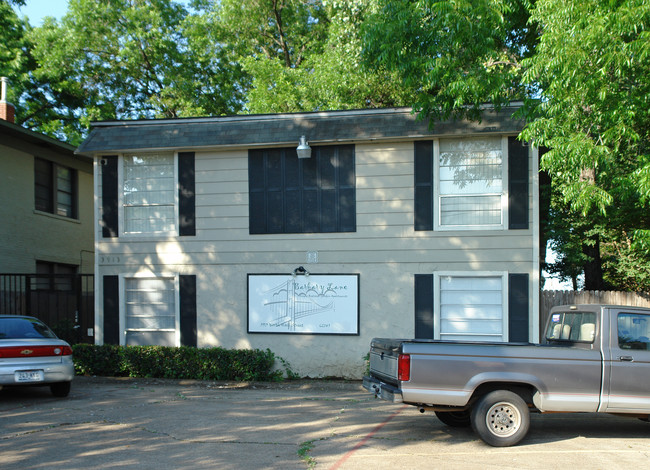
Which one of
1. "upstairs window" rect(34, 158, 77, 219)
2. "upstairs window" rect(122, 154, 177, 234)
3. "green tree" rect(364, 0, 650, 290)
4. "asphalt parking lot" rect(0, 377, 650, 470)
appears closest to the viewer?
"asphalt parking lot" rect(0, 377, 650, 470)

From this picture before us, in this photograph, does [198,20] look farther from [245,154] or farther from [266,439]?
[266,439]

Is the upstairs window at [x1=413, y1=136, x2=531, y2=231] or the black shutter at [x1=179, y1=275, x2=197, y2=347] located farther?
the black shutter at [x1=179, y1=275, x2=197, y2=347]

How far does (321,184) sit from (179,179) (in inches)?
128

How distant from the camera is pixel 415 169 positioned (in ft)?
42.9

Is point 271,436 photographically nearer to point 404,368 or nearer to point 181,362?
point 404,368

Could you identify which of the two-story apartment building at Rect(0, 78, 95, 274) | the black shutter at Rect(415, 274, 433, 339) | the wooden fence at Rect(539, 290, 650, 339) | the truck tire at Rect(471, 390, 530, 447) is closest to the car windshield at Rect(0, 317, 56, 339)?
the two-story apartment building at Rect(0, 78, 95, 274)

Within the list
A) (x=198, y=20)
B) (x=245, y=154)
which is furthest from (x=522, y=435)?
(x=198, y=20)

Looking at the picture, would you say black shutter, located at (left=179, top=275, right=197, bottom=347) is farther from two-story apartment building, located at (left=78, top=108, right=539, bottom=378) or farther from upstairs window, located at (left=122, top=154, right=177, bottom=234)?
upstairs window, located at (left=122, top=154, right=177, bottom=234)

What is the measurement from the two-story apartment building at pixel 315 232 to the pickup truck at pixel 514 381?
4739 mm

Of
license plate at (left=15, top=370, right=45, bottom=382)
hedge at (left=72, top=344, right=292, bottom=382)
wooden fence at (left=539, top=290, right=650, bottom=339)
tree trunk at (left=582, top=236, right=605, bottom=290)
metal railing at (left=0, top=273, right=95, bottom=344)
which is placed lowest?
hedge at (left=72, top=344, right=292, bottom=382)

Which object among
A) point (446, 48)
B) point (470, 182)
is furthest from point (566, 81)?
point (470, 182)

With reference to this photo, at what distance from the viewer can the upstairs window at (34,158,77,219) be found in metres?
17.9

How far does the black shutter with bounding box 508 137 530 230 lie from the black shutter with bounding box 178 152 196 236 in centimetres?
683

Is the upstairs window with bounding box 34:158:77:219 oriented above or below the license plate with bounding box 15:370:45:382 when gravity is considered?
above
